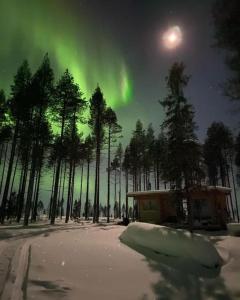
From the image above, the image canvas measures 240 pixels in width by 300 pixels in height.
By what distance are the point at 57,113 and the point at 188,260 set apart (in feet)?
65.0

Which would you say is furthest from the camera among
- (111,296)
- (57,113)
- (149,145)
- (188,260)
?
(149,145)

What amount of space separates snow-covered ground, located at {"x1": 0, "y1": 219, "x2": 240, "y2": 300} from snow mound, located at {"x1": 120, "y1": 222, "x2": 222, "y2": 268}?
241mm

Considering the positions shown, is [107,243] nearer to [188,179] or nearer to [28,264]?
[28,264]

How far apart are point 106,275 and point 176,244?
3.58m

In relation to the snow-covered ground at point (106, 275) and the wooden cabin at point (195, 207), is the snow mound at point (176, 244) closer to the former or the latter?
the snow-covered ground at point (106, 275)

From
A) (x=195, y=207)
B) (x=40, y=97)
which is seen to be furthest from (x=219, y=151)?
(x=40, y=97)

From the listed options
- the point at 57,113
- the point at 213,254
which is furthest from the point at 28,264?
the point at 57,113

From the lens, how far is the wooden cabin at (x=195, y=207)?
76.8 ft

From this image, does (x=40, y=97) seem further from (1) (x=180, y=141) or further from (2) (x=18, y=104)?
(1) (x=180, y=141)

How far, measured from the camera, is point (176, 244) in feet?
28.7

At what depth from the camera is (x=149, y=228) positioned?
1015 cm

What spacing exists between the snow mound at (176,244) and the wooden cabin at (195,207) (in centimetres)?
1300

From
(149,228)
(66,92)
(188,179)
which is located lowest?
(149,228)

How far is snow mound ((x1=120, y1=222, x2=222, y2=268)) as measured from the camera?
8.30 m
